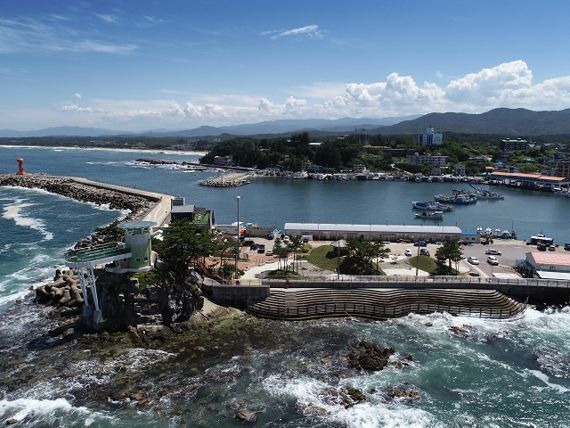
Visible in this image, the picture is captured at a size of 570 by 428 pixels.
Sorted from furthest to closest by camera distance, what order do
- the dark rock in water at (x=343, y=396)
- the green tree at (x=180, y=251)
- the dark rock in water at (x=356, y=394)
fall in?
the green tree at (x=180, y=251)
the dark rock in water at (x=356, y=394)
the dark rock in water at (x=343, y=396)

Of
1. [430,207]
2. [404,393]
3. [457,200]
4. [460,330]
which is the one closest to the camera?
[404,393]

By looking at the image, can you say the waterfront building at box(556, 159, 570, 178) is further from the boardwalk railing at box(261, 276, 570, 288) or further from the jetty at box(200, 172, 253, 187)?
the boardwalk railing at box(261, 276, 570, 288)

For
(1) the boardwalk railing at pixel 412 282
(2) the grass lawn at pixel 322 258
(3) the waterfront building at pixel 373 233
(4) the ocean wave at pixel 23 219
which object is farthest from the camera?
(4) the ocean wave at pixel 23 219

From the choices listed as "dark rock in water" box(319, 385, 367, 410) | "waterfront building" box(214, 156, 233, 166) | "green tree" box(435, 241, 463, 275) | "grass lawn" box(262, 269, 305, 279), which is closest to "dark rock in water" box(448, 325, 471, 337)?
"green tree" box(435, 241, 463, 275)

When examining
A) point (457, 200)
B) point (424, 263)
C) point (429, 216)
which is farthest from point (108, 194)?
point (457, 200)

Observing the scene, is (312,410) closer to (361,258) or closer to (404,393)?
(404,393)

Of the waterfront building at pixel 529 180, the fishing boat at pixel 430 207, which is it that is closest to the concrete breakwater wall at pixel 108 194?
the fishing boat at pixel 430 207

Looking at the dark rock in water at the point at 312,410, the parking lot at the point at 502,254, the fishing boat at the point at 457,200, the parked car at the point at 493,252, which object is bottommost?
the fishing boat at the point at 457,200

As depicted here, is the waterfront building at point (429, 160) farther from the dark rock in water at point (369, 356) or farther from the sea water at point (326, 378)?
the dark rock in water at point (369, 356)
